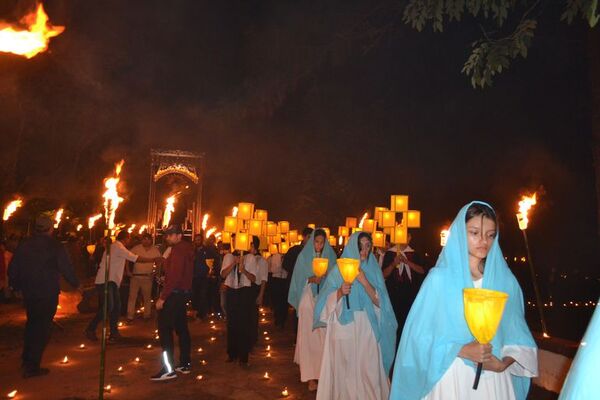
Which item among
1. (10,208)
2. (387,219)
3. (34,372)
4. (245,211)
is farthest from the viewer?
(10,208)

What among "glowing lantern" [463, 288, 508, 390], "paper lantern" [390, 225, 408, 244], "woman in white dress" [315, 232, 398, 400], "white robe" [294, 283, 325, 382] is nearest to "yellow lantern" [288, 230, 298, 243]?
"paper lantern" [390, 225, 408, 244]

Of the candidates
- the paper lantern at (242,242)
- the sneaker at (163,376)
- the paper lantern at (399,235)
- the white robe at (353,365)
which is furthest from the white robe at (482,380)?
the paper lantern at (399,235)

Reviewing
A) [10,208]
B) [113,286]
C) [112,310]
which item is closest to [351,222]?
[113,286]

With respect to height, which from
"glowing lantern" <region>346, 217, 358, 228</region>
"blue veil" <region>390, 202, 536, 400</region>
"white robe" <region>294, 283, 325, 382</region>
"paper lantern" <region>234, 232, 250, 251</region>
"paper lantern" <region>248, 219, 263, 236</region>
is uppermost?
"glowing lantern" <region>346, 217, 358, 228</region>

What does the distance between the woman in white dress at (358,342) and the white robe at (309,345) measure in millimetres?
1375

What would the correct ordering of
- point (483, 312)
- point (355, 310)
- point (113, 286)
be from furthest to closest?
point (113, 286) → point (355, 310) → point (483, 312)

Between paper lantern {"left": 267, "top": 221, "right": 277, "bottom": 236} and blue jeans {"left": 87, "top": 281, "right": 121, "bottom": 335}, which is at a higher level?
paper lantern {"left": 267, "top": 221, "right": 277, "bottom": 236}

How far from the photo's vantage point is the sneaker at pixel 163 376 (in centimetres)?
666

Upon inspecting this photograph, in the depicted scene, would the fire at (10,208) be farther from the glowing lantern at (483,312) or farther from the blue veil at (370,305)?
the glowing lantern at (483,312)

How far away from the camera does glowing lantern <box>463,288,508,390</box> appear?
2.41m

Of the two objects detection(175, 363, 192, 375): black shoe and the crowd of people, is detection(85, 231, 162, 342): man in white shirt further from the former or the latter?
detection(175, 363, 192, 375): black shoe

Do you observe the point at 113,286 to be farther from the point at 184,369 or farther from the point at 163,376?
the point at 163,376

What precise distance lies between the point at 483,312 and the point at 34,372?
643cm

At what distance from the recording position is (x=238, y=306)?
7902 millimetres
